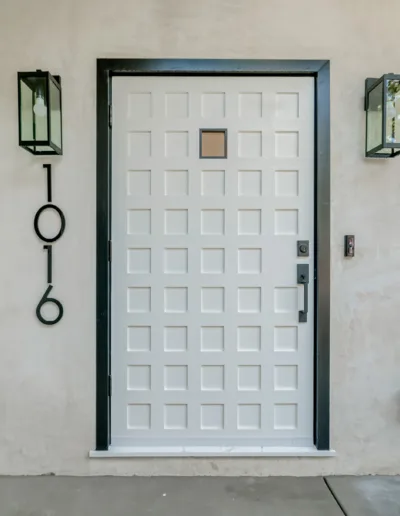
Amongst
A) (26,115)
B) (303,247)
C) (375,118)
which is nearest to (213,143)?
(303,247)

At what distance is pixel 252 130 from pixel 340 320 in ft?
4.07

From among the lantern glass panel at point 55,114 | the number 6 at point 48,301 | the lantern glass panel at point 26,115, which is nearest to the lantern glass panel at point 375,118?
the lantern glass panel at point 55,114

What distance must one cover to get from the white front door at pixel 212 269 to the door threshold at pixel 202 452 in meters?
0.03

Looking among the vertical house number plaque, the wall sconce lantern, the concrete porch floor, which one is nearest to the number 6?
the vertical house number plaque

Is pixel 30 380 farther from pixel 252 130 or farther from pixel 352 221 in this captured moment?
pixel 352 221

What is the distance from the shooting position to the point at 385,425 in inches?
90.0

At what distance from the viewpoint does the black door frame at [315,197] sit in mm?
2229

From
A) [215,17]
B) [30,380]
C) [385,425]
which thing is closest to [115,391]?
[30,380]

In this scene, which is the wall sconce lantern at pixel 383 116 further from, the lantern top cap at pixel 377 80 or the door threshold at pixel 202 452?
the door threshold at pixel 202 452

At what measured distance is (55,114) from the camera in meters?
2.18

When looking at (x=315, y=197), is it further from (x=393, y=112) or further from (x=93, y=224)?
(x=93, y=224)

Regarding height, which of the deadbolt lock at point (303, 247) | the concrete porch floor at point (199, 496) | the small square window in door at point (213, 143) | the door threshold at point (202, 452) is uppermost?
the small square window in door at point (213, 143)

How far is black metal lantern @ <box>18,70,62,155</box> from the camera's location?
2.06m

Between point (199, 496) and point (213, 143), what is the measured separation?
1.97m
